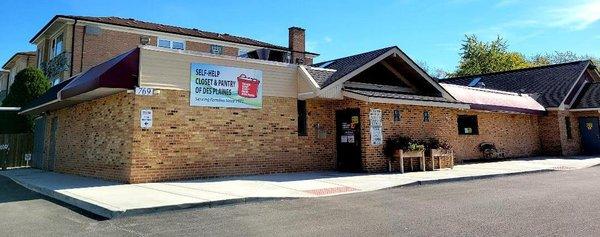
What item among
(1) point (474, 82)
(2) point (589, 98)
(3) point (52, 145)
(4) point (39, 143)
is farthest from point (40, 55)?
(2) point (589, 98)

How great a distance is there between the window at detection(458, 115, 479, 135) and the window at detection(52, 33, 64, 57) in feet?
76.1

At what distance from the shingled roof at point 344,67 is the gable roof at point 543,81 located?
502 inches

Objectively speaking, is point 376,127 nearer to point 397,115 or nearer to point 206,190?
point 397,115

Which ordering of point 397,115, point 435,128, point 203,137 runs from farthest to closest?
point 435,128 → point 397,115 → point 203,137

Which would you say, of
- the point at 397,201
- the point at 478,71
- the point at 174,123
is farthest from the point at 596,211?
the point at 478,71

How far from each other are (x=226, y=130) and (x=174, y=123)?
5.02 feet

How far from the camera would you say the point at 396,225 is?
5672 millimetres

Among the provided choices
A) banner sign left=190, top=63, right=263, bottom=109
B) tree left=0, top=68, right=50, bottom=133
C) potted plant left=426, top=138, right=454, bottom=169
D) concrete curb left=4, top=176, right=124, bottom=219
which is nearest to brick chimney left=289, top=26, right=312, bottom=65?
potted plant left=426, top=138, right=454, bottom=169

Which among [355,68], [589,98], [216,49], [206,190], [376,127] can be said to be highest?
[216,49]

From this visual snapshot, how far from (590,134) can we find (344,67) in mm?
16939

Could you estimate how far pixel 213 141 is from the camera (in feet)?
37.7

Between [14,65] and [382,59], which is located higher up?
[14,65]

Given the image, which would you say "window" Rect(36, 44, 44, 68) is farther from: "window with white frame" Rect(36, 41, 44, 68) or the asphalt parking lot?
the asphalt parking lot

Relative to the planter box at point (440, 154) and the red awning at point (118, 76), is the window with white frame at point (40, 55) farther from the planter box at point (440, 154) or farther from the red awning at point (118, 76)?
the planter box at point (440, 154)
